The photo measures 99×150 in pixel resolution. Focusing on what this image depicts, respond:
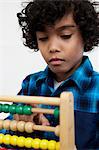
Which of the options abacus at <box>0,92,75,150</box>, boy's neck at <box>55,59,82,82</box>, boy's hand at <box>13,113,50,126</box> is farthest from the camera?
boy's neck at <box>55,59,82,82</box>

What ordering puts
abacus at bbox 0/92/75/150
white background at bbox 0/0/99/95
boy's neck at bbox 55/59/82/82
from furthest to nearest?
white background at bbox 0/0/99/95 < boy's neck at bbox 55/59/82/82 < abacus at bbox 0/92/75/150

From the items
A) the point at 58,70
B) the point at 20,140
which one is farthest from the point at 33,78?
the point at 20,140

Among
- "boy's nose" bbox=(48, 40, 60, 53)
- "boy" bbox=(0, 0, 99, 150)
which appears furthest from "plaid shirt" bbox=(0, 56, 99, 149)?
"boy's nose" bbox=(48, 40, 60, 53)

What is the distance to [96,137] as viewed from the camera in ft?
2.17

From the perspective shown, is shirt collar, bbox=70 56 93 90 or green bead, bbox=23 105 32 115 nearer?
green bead, bbox=23 105 32 115

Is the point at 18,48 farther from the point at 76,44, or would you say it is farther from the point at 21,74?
the point at 76,44

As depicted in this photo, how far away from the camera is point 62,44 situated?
607 millimetres

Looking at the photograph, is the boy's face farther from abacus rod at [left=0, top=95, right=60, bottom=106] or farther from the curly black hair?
abacus rod at [left=0, top=95, right=60, bottom=106]

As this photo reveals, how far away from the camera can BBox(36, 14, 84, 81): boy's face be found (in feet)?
2.00

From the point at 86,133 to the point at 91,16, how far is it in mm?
283

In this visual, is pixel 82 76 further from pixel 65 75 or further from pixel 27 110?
pixel 27 110

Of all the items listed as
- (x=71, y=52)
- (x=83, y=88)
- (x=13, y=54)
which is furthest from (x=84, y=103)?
(x=13, y=54)

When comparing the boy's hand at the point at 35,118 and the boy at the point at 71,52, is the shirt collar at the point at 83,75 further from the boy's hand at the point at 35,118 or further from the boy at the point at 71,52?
the boy's hand at the point at 35,118

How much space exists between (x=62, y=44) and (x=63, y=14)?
7 centimetres
